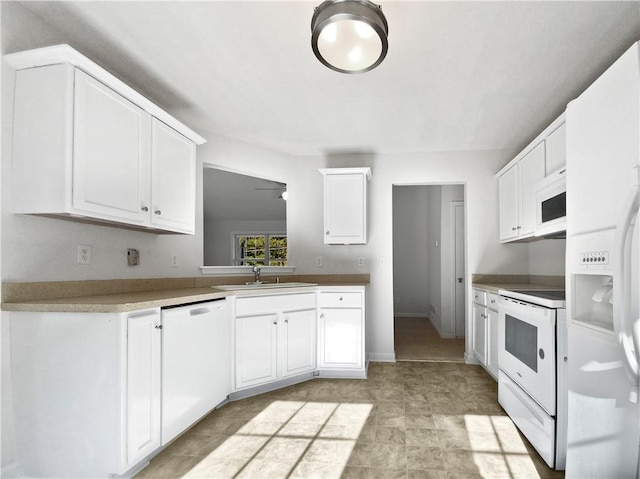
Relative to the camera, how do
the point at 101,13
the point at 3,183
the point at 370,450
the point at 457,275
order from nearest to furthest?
the point at 3,183, the point at 101,13, the point at 370,450, the point at 457,275

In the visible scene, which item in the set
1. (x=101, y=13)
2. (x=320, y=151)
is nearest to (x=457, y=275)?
(x=320, y=151)

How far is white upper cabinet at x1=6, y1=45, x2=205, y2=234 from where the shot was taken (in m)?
1.74

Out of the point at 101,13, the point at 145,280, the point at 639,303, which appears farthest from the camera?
the point at 145,280

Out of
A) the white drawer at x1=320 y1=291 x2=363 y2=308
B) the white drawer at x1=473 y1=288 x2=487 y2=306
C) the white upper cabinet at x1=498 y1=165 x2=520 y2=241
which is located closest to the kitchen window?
the white drawer at x1=320 y1=291 x2=363 y2=308

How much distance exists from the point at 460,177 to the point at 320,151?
158cm

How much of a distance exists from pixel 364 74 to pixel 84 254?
207 centimetres

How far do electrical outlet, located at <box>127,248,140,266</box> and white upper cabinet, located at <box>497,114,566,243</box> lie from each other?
2.97 meters

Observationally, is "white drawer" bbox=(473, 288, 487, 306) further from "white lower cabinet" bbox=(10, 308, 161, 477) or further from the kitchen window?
"white lower cabinet" bbox=(10, 308, 161, 477)

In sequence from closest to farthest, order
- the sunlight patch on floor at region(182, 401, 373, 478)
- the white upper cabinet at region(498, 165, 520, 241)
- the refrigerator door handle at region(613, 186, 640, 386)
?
the refrigerator door handle at region(613, 186, 640, 386) → the sunlight patch on floor at region(182, 401, 373, 478) → the white upper cabinet at region(498, 165, 520, 241)

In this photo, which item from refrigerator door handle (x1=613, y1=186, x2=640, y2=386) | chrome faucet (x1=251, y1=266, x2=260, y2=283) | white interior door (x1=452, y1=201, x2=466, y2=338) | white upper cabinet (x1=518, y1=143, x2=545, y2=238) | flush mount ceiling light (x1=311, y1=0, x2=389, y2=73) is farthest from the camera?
white interior door (x1=452, y1=201, x2=466, y2=338)

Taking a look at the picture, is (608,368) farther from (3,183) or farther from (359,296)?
(3,183)

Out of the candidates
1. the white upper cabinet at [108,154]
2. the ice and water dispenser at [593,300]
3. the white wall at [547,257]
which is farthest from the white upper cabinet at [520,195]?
the white upper cabinet at [108,154]

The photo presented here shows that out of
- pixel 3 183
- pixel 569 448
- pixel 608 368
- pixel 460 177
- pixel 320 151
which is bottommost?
pixel 569 448

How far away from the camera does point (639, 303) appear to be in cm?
123
